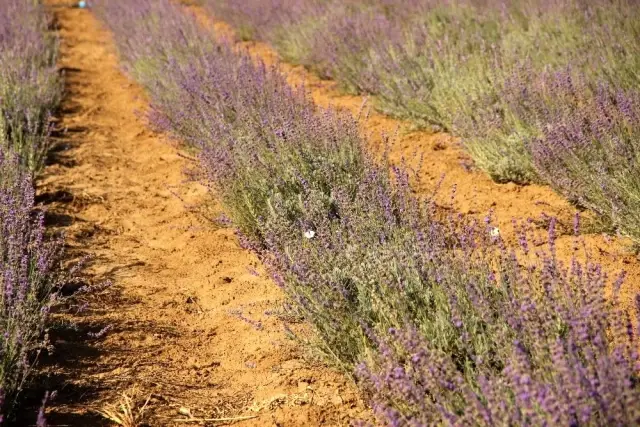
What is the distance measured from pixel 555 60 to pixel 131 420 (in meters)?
3.96

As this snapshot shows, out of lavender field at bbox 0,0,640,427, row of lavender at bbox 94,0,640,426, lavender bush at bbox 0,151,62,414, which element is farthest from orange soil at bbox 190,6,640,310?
lavender bush at bbox 0,151,62,414

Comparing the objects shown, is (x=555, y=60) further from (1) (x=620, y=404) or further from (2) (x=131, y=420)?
(2) (x=131, y=420)

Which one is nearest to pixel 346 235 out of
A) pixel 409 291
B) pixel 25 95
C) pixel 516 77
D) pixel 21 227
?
pixel 409 291

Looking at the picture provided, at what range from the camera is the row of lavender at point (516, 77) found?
3.17m

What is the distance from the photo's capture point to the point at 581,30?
4.82 metres

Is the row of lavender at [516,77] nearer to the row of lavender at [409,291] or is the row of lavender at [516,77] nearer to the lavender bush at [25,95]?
the row of lavender at [409,291]

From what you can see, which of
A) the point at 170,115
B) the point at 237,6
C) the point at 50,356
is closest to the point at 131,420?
the point at 50,356

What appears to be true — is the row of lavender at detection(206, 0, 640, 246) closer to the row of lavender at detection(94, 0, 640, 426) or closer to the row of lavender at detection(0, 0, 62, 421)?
the row of lavender at detection(94, 0, 640, 426)

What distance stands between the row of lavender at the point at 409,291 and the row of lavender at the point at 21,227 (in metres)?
0.92

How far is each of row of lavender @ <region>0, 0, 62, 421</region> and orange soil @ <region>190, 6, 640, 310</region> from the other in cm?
165

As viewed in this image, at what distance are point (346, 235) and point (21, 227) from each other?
1439 millimetres

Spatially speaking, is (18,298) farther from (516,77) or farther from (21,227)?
(516,77)

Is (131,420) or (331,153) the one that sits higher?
(331,153)

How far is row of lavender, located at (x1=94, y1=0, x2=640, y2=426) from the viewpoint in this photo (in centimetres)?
157
